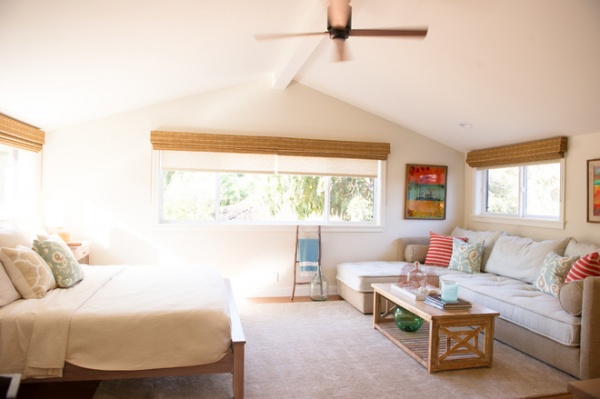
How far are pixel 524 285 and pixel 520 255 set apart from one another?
44 cm

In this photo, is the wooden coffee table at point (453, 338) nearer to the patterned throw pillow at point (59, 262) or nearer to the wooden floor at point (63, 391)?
the wooden floor at point (63, 391)

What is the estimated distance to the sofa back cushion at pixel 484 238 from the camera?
16.4 feet

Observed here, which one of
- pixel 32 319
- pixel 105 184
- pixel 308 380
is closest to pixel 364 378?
pixel 308 380

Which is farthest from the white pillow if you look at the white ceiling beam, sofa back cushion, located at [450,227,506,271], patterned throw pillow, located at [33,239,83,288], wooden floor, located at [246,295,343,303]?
patterned throw pillow, located at [33,239,83,288]

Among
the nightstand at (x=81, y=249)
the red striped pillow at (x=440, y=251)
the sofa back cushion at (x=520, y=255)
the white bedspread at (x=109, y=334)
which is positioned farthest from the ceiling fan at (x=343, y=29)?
the red striped pillow at (x=440, y=251)

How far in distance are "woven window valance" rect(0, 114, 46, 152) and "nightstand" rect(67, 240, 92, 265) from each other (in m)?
1.11

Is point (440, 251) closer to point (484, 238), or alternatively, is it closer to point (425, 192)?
point (484, 238)

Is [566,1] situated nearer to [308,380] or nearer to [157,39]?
[157,39]

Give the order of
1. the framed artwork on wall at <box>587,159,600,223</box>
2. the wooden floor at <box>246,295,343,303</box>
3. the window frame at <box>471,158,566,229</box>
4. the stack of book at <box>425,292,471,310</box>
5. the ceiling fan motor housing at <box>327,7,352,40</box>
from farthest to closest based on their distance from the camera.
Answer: the wooden floor at <box>246,295,343,303</box> → the window frame at <box>471,158,566,229</box> → the framed artwork on wall at <box>587,159,600,223</box> → the stack of book at <box>425,292,471,310</box> → the ceiling fan motor housing at <box>327,7,352,40</box>

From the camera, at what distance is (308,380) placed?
9.70 feet

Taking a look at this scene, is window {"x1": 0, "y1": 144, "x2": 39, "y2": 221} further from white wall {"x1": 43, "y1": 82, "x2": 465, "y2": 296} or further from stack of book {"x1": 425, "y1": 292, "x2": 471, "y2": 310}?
stack of book {"x1": 425, "y1": 292, "x2": 471, "y2": 310}

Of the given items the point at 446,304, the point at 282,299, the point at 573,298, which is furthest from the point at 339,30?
the point at 282,299

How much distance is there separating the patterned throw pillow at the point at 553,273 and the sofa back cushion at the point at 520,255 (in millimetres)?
264

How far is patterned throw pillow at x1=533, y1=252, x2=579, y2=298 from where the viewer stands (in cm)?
368
